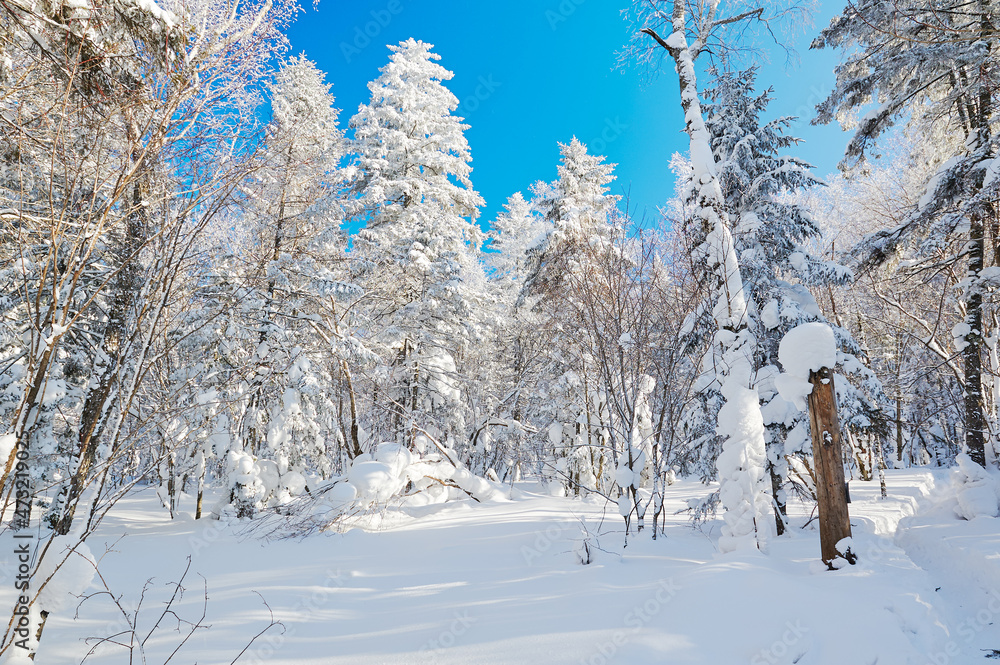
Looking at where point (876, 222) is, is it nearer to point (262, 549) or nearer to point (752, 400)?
point (752, 400)

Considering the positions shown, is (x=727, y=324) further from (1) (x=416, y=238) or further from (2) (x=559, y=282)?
(1) (x=416, y=238)

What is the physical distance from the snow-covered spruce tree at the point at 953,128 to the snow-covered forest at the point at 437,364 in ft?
0.19

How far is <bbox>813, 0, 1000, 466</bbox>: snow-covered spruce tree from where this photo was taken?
21.1 ft

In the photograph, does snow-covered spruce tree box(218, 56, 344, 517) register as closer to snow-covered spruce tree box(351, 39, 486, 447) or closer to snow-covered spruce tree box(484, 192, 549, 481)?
snow-covered spruce tree box(351, 39, 486, 447)

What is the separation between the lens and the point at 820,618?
8.81ft

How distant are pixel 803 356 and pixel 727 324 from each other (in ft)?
3.58

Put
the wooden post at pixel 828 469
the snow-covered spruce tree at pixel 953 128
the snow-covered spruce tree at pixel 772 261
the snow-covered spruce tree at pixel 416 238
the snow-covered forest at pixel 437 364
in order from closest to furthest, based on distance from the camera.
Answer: the snow-covered forest at pixel 437 364 → the wooden post at pixel 828 469 → the snow-covered spruce tree at pixel 772 261 → the snow-covered spruce tree at pixel 953 128 → the snow-covered spruce tree at pixel 416 238

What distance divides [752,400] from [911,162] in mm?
10846

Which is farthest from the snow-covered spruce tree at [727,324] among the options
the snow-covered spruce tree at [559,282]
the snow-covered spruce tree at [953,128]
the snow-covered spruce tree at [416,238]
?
the snow-covered spruce tree at [416,238]

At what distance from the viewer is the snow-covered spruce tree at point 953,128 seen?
645cm

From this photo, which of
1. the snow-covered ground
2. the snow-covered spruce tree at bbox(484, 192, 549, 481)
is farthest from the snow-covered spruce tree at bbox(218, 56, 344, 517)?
the snow-covered spruce tree at bbox(484, 192, 549, 481)

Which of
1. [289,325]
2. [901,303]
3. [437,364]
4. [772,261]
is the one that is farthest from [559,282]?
[901,303]

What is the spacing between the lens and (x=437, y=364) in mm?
11211

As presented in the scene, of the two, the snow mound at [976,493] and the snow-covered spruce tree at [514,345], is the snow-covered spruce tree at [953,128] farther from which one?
the snow-covered spruce tree at [514,345]
